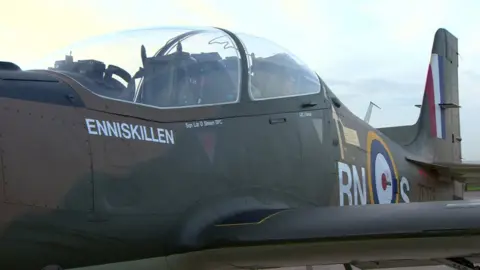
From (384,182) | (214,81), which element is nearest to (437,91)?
(384,182)

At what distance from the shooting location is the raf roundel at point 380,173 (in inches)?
237

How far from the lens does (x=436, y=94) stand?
9492 mm

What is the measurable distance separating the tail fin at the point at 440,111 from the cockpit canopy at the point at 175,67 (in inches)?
176

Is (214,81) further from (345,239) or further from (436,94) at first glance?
(436,94)

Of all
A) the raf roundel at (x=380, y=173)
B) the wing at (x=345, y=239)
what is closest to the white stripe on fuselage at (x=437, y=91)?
the raf roundel at (x=380, y=173)

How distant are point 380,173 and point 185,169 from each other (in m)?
3.08

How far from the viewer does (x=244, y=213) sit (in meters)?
4.19

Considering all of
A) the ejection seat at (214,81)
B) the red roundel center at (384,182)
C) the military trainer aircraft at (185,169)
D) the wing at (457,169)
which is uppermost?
the ejection seat at (214,81)

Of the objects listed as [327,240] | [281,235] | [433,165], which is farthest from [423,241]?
[433,165]

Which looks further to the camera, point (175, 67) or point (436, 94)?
point (436, 94)

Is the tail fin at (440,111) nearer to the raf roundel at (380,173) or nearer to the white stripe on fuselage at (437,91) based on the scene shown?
the white stripe on fuselage at (437,91)

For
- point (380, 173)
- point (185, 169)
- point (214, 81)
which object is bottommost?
point (380, 173)

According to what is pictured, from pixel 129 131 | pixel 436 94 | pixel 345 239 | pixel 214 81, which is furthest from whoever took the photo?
pixel 436 94

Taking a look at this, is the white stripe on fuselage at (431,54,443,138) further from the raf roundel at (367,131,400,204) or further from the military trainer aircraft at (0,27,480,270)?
the military trainer aircraft at (0,27,480,270)
